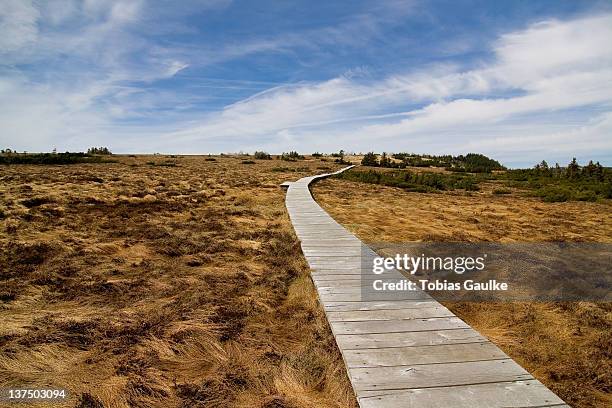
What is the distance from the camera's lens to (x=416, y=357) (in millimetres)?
3145

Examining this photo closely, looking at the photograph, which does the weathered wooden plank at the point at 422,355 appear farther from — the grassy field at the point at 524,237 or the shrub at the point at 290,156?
the shrub at the point at 290,156

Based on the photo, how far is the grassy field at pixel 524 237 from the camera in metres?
3.54

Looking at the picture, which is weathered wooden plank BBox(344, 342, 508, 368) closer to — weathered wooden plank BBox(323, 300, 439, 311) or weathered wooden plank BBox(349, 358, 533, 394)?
weathered wooden plank BBox(349, 358, 533, 394)

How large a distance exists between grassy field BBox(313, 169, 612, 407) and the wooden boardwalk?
752mm

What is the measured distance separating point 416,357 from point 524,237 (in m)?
7.84

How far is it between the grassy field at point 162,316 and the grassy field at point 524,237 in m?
2.17

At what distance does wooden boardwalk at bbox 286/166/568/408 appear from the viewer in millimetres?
2635

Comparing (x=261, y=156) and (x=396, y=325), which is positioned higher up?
(x=261, y=156)

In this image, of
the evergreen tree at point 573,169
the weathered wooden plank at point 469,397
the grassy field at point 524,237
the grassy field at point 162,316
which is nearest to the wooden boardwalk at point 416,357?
the weathered wooden plank at point 469,397

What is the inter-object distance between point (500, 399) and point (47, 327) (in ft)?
15.4

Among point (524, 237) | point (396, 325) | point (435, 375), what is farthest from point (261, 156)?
point (435, 375)

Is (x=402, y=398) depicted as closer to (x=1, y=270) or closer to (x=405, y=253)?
(x=405, y=253)

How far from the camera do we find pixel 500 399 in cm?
261

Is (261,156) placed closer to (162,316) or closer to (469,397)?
(162,316)
